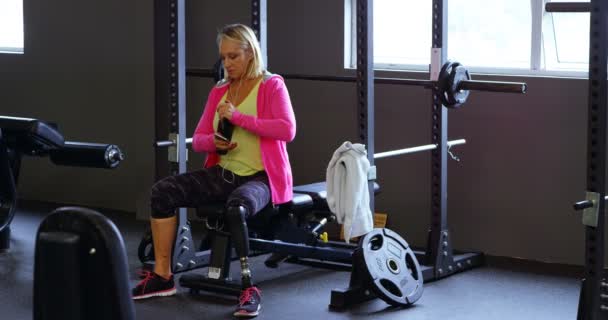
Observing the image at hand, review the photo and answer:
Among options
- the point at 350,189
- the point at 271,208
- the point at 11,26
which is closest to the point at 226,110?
the point at 271,208

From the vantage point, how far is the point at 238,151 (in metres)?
3.87

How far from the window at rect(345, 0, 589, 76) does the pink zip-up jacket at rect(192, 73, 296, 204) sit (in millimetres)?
1218

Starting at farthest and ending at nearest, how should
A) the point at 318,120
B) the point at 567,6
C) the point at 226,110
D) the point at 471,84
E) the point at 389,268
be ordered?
1. the point at 318,120
2. the point at 471,84
3. the point at 389,268
4. the point at 226,110
5. the point at 567,6

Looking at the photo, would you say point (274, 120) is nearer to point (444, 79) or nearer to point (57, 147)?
point (444, 79)

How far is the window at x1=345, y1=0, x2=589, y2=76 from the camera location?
4438 millimetres

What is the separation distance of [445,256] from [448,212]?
50cm

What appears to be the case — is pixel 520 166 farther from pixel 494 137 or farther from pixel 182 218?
pixel 182 218

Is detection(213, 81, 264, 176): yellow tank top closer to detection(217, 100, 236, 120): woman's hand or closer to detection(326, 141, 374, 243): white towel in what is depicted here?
detection(217, 100, 236, 120): woman's hand

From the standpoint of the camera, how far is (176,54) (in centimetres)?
425

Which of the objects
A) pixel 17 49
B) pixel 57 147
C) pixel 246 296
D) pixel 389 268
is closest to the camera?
pixel 57 147

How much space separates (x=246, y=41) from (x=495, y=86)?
1.04 metres

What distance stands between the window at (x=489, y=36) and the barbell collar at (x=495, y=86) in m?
0.65

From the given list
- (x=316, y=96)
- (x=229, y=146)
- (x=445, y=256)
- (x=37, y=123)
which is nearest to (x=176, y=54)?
(x=229, y=146)

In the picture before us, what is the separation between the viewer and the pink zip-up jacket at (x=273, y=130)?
374 centimetres
